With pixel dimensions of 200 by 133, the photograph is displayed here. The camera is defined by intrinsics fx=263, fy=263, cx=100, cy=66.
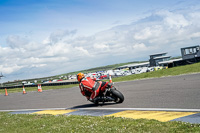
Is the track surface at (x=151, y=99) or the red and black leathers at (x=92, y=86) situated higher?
the red and black leathers at (x=92, y=86)

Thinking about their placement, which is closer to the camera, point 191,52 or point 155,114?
point 155,114

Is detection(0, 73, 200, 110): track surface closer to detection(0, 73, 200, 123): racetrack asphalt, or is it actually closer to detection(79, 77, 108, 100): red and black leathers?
detection(0, 73, 200, 123): racetrack asphalt

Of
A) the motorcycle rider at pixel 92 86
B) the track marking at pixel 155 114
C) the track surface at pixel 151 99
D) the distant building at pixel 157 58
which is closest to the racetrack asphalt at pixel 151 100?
the track surface at pixel 151 99

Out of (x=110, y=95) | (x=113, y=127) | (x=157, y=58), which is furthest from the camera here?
(x=157, y=58)

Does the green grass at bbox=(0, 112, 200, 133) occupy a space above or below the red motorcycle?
below

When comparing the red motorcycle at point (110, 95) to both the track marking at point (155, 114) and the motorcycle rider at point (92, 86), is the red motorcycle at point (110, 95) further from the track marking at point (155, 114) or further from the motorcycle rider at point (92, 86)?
Answer: the track marking at point (155, 114)

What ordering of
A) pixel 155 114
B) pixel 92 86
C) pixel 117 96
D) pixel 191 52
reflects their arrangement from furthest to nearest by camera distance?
pixel 191 52, pixel 92 86, pixel 117 96, pixel 155 114

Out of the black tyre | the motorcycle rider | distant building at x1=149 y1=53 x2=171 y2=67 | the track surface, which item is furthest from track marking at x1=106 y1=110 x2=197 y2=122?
distant building at x1=149 y1=53 x2=171 y2=67

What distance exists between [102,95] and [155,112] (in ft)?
10.9

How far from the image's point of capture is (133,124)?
5691mm

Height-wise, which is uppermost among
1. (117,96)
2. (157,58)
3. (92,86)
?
(157,58)

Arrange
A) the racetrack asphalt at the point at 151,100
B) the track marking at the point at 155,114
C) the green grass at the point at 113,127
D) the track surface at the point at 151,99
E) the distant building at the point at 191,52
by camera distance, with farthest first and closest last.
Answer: the distant building at the point at 191,52
the track surface at the point at 151,99
the racetrack asphalt at the point at 151,100
the track marking at the point at 155,114
the green grass at the point at 113,127

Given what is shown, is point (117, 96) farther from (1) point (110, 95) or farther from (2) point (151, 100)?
(2) point (151, 100)

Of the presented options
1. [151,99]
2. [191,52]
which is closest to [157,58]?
[191,52]
